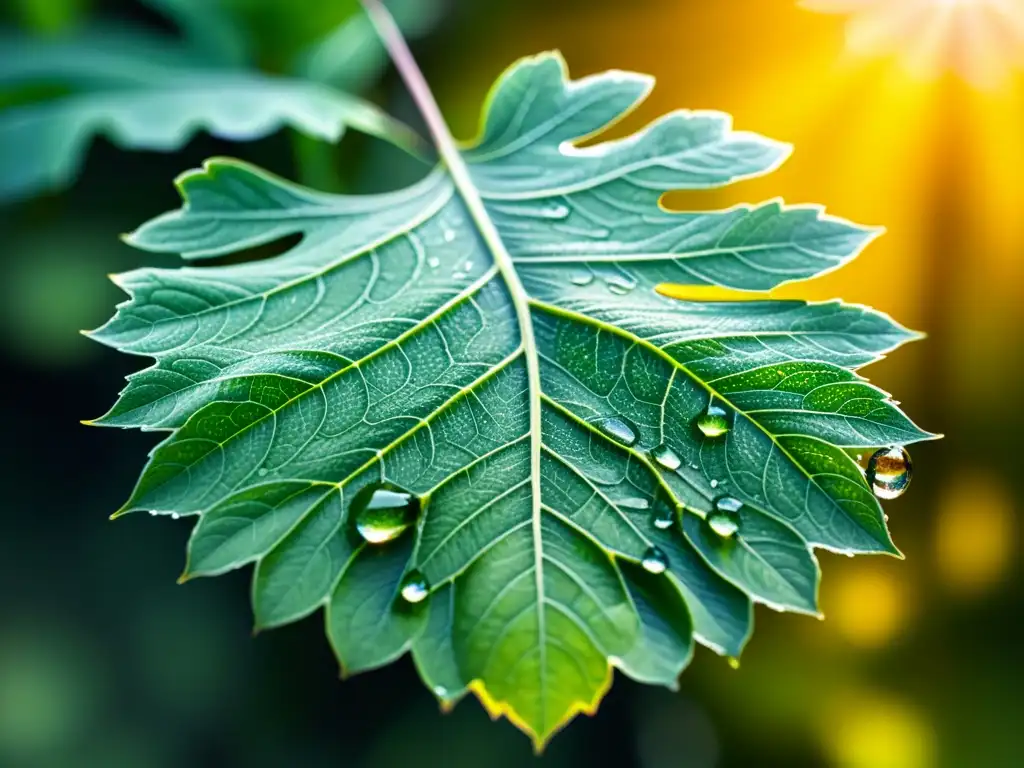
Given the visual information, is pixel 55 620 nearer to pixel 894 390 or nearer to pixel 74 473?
pixel 74 473

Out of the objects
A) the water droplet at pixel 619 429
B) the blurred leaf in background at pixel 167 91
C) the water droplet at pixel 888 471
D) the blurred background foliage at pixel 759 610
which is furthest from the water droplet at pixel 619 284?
the blurred background foliage at pixel 759 610

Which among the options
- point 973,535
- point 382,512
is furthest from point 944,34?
point 382,512

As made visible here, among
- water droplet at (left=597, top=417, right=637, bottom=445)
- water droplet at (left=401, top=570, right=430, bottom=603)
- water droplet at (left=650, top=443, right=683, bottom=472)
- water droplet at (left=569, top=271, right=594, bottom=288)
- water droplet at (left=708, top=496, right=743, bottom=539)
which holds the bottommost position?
water droplet at (left=708, top=496, right=743, bottom=539)

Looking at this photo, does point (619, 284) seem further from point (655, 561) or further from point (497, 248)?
point (655, 561)

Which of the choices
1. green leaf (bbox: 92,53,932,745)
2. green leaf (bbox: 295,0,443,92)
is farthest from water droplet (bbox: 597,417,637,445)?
green leaf (bbox: 295,0,443,92)

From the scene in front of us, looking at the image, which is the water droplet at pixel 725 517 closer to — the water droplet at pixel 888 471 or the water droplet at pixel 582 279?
the water droplet at pixel 888 471

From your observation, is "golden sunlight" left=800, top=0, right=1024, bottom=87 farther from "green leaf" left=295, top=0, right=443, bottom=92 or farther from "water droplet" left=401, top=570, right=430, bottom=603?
"water droplet" left=401, top=570, right=430, bottom=603
